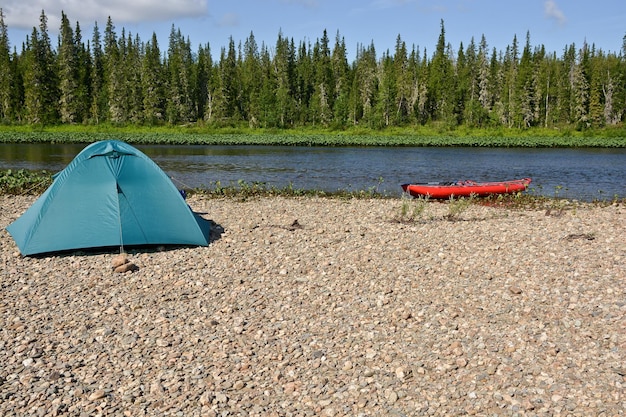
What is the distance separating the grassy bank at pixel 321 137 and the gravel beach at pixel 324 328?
52.3 m

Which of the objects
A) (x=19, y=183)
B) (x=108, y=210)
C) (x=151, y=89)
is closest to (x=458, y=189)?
(x=108, y=210)

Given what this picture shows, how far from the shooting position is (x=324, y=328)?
764cm

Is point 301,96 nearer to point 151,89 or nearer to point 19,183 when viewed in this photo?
point 151,89

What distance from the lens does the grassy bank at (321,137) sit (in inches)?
2506

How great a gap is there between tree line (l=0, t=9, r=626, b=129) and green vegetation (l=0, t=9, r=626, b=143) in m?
0.19

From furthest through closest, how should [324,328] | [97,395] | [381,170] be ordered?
[381,170]
[324,328]
[97,395]

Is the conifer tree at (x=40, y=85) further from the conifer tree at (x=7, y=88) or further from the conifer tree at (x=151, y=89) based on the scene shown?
the conifer tree at (x=151, y=89)

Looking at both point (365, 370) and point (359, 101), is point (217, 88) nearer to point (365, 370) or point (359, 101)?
point (359, 101)

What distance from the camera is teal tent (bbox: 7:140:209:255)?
37.0ft

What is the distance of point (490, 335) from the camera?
284 inches

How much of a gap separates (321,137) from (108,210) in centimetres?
5691

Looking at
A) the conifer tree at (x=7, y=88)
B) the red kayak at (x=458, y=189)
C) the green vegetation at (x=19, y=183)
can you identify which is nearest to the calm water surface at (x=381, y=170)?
the red kayak at (x=458, y=189)

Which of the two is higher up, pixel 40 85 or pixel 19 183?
pixel 40 85

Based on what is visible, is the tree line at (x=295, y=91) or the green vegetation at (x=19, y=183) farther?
the tree line at (x=295, y=91)
